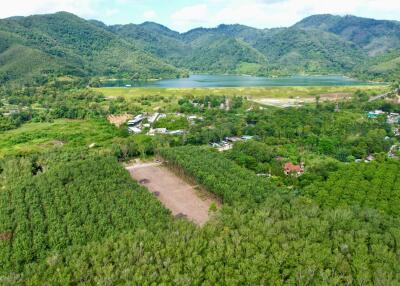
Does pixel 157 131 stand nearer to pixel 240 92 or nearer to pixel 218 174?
pixel 218 174

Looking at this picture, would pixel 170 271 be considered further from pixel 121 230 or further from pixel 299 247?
pixel 299 247

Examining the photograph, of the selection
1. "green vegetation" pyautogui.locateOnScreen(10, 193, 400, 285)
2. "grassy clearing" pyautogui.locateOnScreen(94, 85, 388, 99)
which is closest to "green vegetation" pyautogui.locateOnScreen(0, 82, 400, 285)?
"green vegetation" pyautogui.locateOnScreen(10, 193, 400, 285)

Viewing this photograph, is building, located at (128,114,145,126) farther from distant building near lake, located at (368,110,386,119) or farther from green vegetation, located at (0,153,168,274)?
distant building near lake, located at (368,110,386,119)

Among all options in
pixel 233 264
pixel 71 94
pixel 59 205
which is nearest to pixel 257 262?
pixel 233 264

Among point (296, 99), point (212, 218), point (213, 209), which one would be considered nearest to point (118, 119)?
point (213, 209)

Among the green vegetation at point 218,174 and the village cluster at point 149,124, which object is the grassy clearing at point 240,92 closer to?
the village cluster at point 149,124

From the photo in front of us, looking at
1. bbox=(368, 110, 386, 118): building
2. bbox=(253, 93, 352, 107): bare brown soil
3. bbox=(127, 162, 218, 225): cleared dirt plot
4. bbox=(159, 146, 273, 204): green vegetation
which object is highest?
bbox=(159, 146, 273, 204): green vegetation
